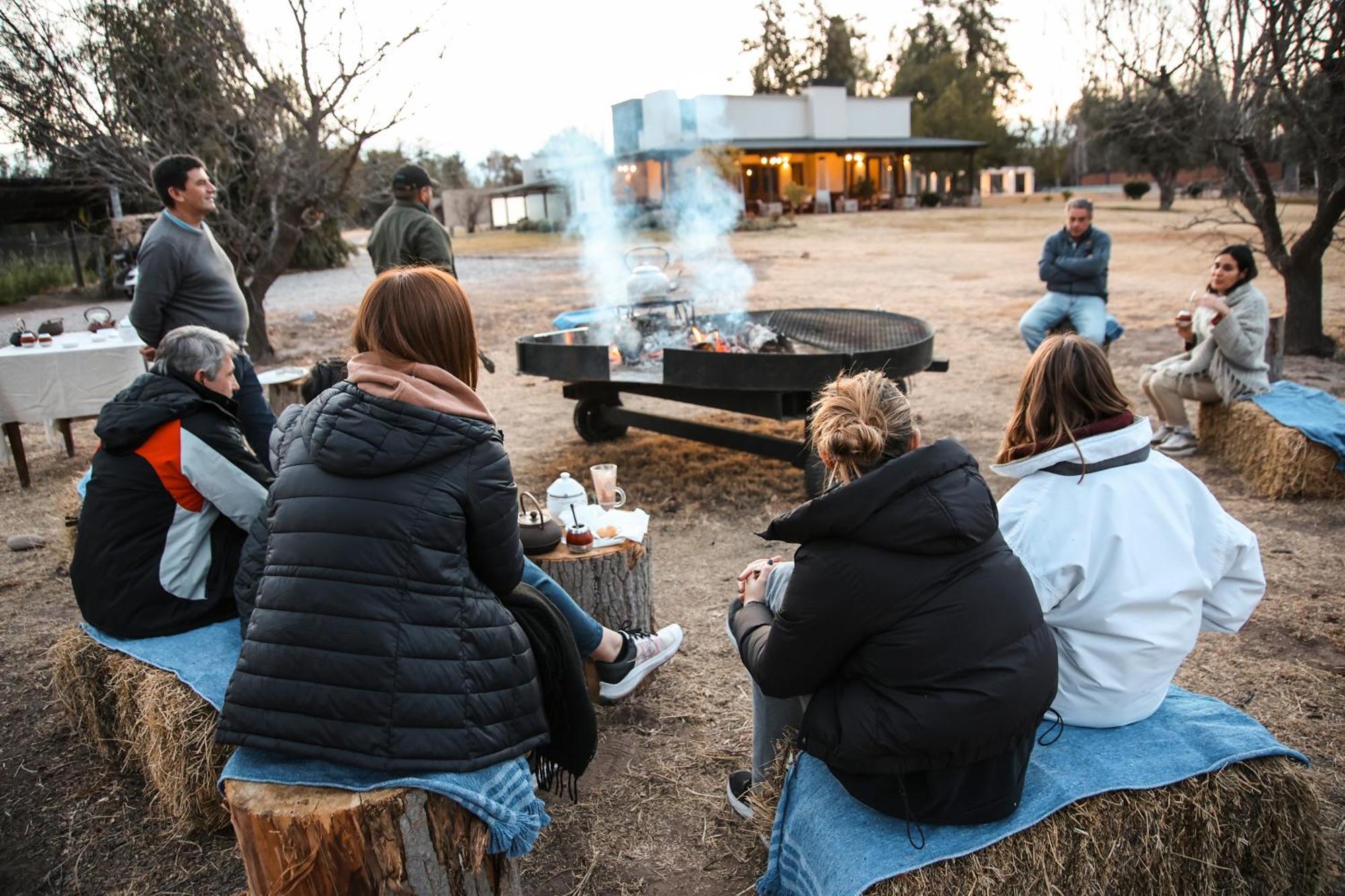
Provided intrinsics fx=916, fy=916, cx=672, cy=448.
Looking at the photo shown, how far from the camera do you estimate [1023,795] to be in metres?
1.99

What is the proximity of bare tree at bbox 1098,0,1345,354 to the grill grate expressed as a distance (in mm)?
3729

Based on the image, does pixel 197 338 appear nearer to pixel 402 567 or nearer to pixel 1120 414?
pixel 402 567

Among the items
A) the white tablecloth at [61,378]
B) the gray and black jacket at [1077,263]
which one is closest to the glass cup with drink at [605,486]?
the white tablecloth at [61,378]

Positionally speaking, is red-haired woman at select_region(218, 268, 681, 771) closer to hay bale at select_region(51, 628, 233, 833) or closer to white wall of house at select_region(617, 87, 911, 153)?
hay bale at select_region(51, 628, 233, 833)

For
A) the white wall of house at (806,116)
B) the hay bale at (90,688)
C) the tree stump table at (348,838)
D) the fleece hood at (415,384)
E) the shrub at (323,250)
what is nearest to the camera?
the tree stump table at (348,838)

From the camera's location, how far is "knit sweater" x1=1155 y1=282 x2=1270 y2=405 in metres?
5.17

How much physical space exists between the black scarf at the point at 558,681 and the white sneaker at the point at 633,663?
0.68 metres

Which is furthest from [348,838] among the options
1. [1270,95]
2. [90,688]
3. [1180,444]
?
[1270,95]

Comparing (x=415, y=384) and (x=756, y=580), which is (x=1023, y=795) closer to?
(x=756, y=580)

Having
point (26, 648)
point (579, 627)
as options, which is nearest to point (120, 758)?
point (26, 648)

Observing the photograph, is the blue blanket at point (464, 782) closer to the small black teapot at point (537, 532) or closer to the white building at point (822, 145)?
the small black teapot at point (537, 532)

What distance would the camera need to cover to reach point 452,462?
1.96m

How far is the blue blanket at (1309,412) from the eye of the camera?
15.3 feet

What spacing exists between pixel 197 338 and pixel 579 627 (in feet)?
4.96
